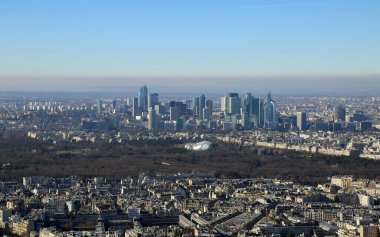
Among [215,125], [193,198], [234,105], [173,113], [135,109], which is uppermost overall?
[193,198]

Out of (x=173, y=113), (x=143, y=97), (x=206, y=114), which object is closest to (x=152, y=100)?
(x=143, y=97)

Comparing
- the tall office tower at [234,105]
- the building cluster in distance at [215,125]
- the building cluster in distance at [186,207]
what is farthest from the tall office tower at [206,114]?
the building cluster in distance at [186,207]

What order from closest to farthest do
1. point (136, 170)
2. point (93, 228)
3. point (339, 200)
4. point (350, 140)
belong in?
point (93, 228) < point (339, 200) < point (136, 170) < point (350, 140)

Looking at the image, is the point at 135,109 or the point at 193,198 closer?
the point at 193,198

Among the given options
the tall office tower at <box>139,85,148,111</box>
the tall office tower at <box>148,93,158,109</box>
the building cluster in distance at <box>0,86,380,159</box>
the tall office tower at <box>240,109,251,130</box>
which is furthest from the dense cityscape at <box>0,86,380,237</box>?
the tall office tower at <box>139,85,148,111</box>

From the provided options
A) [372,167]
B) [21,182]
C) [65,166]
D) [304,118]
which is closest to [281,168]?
[372,167]

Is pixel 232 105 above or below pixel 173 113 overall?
above

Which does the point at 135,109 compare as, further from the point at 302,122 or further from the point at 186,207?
the point at 186,207

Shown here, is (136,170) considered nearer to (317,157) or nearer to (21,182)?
(21,182)

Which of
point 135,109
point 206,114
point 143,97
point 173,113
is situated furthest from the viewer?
point 143,97
